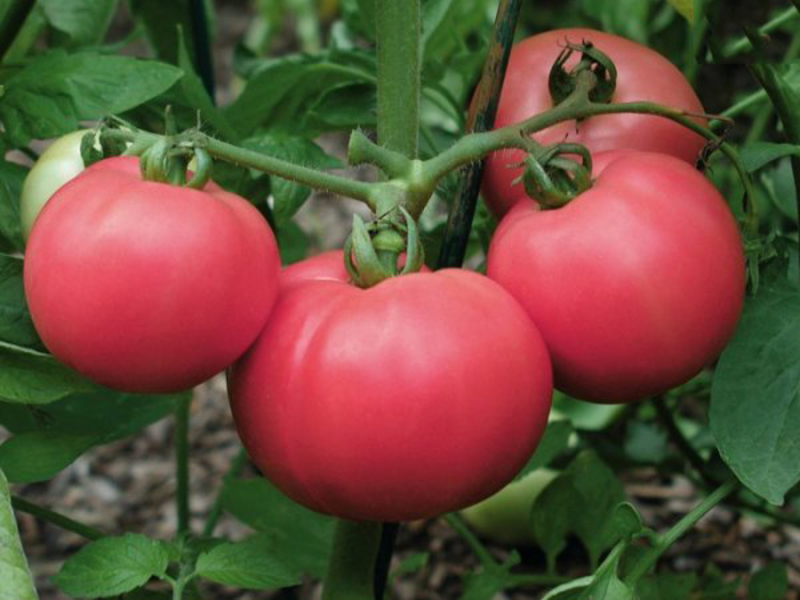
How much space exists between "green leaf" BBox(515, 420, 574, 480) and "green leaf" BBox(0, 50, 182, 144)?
1.53 ft

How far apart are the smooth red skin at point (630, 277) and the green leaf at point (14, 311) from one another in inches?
11.7

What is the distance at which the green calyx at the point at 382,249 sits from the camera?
709 millimetres

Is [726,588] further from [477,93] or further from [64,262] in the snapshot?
[64,262]

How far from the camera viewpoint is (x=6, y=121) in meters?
A: 0.92

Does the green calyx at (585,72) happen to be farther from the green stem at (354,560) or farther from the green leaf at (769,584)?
the green leaf at (769,584)

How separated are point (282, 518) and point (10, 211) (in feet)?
1.28

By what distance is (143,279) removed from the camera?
667 mm

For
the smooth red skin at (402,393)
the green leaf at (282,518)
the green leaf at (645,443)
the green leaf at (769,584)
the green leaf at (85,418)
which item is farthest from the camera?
the green leaf at (645,443)

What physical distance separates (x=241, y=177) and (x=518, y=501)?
63cm

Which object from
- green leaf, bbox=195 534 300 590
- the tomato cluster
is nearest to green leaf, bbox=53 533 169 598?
green leaf, bbox=195 534 300 590

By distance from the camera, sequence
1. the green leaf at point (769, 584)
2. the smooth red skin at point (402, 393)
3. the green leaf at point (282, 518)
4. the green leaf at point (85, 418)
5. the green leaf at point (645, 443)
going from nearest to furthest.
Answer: the smooth red skin at point (402, 393) → the green leaf at point (85, 418) → the green leaf at point (769, 584) → the green leaf at point (282, 518) → the green leaf at point (645, 443)

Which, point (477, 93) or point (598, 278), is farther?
point (477, 93)

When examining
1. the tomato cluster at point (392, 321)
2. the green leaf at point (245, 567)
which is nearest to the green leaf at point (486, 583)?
the green leaf at point (245, 567)

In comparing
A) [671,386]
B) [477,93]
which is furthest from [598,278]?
[477,93]
